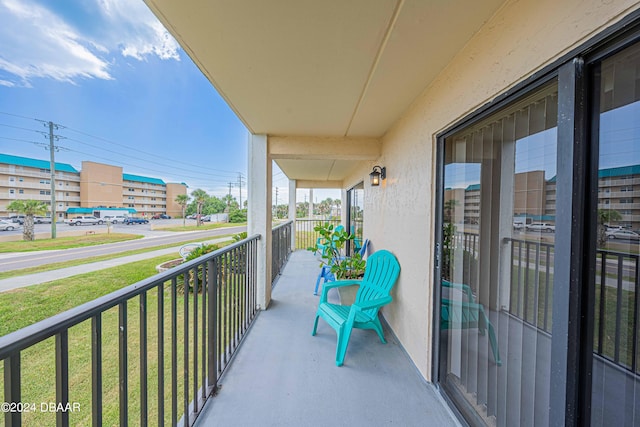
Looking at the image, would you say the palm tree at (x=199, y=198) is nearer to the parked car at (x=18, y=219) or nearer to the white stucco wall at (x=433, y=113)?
the parked car at (x=18, y=219)

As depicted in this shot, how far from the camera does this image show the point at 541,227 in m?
1.07

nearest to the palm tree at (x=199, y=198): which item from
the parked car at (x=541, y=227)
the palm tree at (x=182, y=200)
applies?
the palm tree at (x=182, y=200)

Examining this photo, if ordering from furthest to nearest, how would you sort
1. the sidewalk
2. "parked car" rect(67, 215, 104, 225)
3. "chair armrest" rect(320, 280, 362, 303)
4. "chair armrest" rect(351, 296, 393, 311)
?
"chair armrest" rect(320, 280, 362, 303)
"chair armrest" rect(351, 296, 393, 311)
"parked car" rect(67, 215, 104, 225)
the sidewalk

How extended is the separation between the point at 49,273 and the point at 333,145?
2821 mm

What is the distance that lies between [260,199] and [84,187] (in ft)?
5.47

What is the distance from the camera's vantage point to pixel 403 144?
8.30 ft

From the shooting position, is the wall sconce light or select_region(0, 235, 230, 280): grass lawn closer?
select_region(0, 235, 230, 280): grass lawn

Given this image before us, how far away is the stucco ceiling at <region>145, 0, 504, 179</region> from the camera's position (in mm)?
1206

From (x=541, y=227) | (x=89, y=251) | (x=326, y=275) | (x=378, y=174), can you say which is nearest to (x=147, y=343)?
(x=89, y=251)

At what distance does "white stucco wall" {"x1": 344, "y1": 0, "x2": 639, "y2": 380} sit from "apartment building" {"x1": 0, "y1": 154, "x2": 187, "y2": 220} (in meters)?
2.45

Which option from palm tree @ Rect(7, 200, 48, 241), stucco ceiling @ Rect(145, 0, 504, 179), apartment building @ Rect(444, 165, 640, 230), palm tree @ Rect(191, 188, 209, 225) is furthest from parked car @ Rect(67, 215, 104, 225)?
apartment building @ Rect(444, 165, 640, 230)

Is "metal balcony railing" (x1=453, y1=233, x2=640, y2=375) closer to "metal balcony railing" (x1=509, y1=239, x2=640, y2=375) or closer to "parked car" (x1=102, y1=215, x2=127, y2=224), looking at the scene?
"metal balcony railing" (x1=509, y1=239, x2=640, y2=375)

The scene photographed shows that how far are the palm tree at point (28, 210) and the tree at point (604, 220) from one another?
2.86m

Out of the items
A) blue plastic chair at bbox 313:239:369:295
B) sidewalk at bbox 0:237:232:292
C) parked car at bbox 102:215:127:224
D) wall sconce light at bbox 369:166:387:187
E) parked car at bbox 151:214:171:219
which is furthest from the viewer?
blue plastic chair at bbox 313:239:369:295
